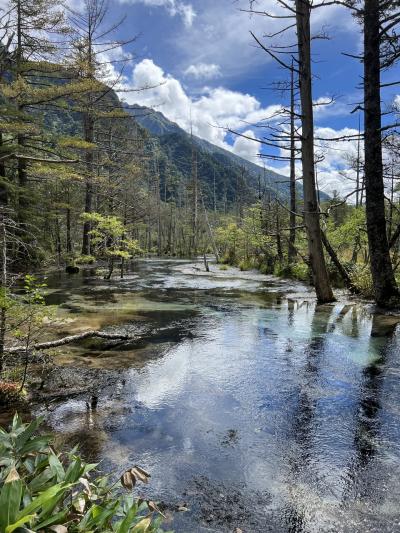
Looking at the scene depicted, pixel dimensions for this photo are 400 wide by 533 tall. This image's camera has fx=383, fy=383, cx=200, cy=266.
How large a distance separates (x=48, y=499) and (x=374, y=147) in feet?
31.4

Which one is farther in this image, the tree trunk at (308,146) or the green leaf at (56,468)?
the tree trunk at (308,146)

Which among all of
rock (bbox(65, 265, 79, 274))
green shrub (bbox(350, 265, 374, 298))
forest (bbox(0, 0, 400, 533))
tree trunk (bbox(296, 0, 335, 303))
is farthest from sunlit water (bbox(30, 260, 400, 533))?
rock (bbox(65, 265, 79, 274))

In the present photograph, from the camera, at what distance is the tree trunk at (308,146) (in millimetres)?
9977

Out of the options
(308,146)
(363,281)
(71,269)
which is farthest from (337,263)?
(71,269)

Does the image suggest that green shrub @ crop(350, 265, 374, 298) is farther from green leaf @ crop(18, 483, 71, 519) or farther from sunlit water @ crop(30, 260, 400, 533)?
green leaf @ crop(18, 483, 71, 519)

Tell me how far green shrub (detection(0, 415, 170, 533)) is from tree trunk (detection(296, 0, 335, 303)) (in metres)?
9.29

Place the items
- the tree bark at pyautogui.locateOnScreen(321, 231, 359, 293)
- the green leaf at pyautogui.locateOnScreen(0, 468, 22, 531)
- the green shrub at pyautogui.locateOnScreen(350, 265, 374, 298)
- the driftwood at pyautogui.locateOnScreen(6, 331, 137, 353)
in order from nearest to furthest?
the green leaf at pyautogui.locateOnScreen(0, 468, 22, 531), the driftwood at pyautogui.locateOnScreen(6, 331, 137, 353), the green shrub at pyautogui.locateOnScreen(350, 265, 374, 298), the tree bark at pyautogui.locateOnScreen(321, 231, 359, 293)

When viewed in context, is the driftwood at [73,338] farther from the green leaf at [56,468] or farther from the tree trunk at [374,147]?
the tree trunk at [374,147]

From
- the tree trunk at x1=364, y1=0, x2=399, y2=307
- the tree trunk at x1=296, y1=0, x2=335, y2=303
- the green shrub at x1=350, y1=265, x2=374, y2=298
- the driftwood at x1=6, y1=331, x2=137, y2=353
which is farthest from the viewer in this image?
the green shrub at x1=350, y1=265, x2=374, y2=298

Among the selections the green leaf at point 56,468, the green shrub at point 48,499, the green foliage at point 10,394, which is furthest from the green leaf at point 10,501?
the green foliage at point 10,394

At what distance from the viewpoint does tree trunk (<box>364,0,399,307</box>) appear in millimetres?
8875

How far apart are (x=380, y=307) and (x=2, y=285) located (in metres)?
8.65

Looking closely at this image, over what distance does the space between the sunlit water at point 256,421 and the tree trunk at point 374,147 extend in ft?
5.70

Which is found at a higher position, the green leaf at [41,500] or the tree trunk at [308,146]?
the tree trunk at [308,146]
